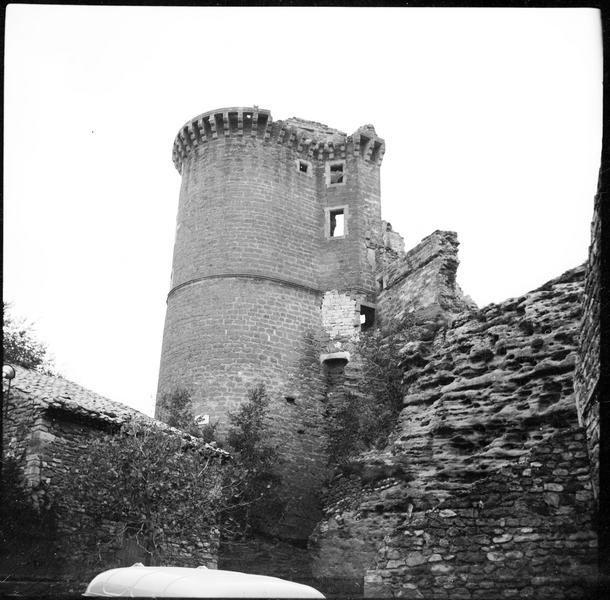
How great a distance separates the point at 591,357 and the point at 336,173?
63.6ft

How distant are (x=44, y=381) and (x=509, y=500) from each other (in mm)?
9360

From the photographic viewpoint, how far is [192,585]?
21.5 ft

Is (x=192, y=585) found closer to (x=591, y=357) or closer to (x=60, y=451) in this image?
(x=591, y=357)

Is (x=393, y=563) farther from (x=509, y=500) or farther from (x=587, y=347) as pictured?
(x=587, y=347)

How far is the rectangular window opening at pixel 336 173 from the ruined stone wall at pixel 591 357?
17.7 meters

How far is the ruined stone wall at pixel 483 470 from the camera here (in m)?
9.59

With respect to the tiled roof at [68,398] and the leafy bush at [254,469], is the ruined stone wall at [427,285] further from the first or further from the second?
the tiled roof at [68,398]

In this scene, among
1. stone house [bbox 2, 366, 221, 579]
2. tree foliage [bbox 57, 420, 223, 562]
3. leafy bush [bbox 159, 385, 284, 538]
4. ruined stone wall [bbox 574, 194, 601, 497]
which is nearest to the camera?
ruined stone wall [bbox 574, 194, 601, 497]

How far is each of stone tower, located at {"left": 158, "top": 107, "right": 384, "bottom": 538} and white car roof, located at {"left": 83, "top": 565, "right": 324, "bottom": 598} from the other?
12.9 metres

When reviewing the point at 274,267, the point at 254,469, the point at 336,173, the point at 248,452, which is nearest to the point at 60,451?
the point at 254,469

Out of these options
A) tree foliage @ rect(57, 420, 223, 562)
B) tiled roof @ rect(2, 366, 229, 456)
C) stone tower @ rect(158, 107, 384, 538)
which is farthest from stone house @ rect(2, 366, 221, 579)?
stone tower @ rect(158, 107, 384, 538)

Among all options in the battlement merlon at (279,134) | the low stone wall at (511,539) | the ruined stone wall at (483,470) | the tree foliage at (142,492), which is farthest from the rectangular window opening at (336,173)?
the low stone wall at (511,539)

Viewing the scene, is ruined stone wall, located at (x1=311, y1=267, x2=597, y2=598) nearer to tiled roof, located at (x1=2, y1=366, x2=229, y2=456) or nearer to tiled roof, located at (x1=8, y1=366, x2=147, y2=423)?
tiled roof, located at (x1=2, y1=366, x2=229, y2=456)

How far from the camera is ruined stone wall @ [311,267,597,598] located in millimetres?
9594
